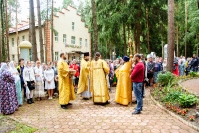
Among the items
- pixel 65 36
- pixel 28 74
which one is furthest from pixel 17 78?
pixel 65 36

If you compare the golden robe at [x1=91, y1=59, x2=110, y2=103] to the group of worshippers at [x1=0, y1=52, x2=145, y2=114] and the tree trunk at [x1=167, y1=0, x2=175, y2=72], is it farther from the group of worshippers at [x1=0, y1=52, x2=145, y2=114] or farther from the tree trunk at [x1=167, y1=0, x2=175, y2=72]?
the tree trunk at [x1=167, y1=0, x2=175, y2=72]

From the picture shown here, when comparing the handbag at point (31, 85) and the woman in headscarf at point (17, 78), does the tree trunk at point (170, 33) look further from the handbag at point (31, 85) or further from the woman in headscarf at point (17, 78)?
Result: the woman in headscarf at point (17, 78)

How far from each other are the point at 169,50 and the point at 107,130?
24.9 ft

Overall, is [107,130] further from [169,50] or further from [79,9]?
[79,9]

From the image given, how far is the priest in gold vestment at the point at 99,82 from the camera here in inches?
306

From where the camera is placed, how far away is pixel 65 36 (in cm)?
3416

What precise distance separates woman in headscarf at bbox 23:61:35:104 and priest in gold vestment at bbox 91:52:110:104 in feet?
8.80

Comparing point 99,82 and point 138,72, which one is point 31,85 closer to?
point 99,82

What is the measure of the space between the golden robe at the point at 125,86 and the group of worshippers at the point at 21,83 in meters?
3.37

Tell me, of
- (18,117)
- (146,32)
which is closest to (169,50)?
(146,32)

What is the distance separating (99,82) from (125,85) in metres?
1.05

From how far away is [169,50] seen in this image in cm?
1115

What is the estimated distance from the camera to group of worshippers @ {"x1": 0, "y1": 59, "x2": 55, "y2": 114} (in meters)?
6.82

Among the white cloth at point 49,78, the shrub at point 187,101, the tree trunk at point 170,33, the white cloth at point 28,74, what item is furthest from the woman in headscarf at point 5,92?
the tree trunk at point 170,33
